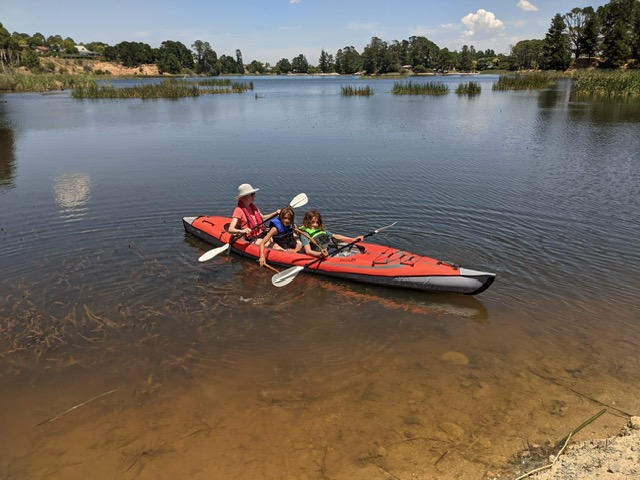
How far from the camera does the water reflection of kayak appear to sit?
24.2 ft

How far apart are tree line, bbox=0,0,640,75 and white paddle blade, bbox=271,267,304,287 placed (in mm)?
78968

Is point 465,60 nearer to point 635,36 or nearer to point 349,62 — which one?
point 349,62

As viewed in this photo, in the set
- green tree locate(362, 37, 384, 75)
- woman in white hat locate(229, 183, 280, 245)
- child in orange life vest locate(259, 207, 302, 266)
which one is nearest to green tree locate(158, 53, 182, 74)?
green tree locate(362, 37, 384, 75)

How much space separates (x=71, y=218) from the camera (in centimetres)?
1138

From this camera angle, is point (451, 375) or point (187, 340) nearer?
point (451, 375)

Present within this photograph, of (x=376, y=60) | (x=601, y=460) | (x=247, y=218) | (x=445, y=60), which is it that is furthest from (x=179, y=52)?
(x=601, y=460)

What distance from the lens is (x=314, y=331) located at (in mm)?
6801

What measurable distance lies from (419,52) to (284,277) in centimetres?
15153

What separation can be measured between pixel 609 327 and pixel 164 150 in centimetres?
1782

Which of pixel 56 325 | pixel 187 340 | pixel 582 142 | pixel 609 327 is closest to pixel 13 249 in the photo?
pixel 56 325

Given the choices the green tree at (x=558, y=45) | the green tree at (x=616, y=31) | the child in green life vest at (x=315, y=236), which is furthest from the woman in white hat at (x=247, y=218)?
the green tree at (x=558, y=45)

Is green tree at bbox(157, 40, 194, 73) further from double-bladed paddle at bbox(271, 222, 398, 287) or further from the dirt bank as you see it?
double-bladed paddle at bbox(271, 222, 398, 287)

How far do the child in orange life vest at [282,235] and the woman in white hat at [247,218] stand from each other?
0.31 m

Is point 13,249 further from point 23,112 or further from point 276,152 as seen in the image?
point 23,112
